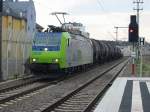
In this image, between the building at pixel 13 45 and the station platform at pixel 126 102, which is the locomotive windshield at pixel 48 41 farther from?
the station platform at pixel 126 102

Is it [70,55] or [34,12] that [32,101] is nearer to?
[70,55]

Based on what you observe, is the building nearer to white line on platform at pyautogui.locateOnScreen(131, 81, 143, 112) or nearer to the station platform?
the station platform

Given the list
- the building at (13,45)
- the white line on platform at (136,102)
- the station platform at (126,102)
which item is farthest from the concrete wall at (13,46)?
the white line on platform at (136,102)

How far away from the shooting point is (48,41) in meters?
31.3

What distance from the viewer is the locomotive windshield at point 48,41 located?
101 feet

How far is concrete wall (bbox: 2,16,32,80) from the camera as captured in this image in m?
31.4

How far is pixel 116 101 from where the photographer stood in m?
18.5

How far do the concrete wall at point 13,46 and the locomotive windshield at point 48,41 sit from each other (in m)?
1.80

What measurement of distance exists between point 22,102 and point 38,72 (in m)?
12.1

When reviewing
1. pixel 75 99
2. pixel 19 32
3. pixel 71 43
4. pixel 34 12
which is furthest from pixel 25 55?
pixel 34 12

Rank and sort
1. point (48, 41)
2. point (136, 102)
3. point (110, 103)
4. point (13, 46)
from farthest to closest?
point (13, 46), point (48, 41), point (136, 102), point (110, 103)

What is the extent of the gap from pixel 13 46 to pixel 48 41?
3234mm

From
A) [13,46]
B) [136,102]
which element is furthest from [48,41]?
[136,102]

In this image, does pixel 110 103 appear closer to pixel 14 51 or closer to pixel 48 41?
pixel 48 41
